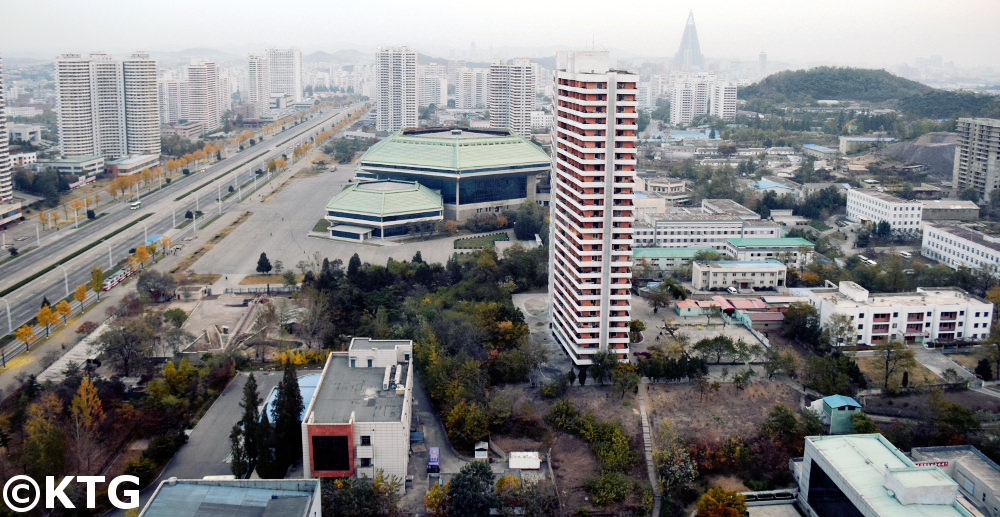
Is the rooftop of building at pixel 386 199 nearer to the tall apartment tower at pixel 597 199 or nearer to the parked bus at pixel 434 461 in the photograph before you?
the tall apartment tower at pixel 597 199

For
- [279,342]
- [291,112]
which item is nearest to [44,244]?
[279,342]

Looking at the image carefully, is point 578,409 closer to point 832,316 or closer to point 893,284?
point 832,316

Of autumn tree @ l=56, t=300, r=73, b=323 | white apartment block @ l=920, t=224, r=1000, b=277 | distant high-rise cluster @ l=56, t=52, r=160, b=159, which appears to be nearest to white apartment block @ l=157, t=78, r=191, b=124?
distant high-rise cluster @ l=56, t=52, r=160, b=159

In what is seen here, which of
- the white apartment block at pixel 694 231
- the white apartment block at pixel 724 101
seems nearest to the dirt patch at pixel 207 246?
the white apartment block at pixel 694 231

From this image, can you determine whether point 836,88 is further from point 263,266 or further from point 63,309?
point 63,309

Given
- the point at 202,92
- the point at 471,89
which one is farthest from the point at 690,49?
the point at 202,92
